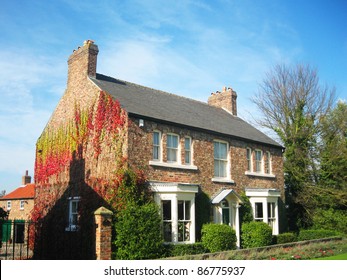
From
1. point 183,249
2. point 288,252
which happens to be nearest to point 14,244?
point 183,249

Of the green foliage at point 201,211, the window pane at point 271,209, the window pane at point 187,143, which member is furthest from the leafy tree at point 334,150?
the window pane at point 187,143

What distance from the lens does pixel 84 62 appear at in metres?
21.4

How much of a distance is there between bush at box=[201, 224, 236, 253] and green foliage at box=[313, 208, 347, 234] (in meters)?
10.1

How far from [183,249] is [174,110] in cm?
816

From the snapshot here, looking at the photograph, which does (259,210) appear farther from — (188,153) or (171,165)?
(171,165)

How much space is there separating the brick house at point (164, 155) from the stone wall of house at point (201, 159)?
0.05 metres

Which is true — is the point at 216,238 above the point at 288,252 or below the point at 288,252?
above

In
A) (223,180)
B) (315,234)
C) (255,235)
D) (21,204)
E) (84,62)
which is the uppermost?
(84,62)

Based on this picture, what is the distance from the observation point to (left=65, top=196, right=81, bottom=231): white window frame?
19.7 meters

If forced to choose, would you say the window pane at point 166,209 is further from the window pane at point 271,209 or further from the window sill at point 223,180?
the window pane at point 271,209

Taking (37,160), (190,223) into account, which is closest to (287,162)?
(190,223)

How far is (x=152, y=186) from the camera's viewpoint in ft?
59.1

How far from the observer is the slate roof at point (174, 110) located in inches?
773

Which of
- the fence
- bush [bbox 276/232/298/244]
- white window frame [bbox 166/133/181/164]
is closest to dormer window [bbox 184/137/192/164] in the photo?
white window frame [bbox 166/133/181/164]
